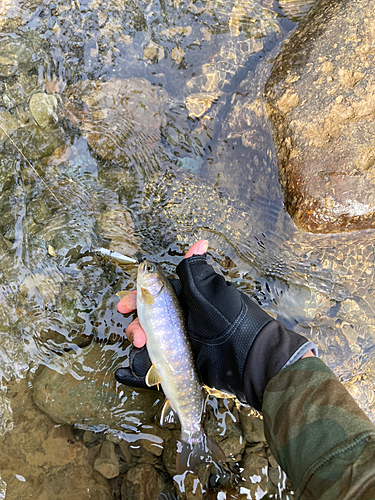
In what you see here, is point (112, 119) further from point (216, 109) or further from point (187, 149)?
point (216, 109)

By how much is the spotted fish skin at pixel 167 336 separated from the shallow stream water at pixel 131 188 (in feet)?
2.26

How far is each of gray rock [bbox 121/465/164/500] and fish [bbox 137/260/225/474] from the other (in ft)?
2.77

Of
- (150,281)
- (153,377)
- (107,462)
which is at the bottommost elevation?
(107,462)

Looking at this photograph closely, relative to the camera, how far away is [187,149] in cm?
372

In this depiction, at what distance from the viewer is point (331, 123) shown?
3.07m

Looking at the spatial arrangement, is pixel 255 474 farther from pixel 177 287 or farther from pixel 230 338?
pixel 177 287

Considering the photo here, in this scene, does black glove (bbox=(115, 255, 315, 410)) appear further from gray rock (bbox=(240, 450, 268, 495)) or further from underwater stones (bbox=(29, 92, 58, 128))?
underwater stones (bbox=(29, 92, 58, 128))

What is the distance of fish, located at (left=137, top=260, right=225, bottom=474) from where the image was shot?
2.91 m

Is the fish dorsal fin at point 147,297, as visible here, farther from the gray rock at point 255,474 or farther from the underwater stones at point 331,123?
the gray rock at point 255,474

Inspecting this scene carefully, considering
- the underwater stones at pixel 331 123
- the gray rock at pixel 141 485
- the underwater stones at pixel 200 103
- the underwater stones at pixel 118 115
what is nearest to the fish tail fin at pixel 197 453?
the gray rock at pixel 141 485

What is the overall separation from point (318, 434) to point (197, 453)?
183cm

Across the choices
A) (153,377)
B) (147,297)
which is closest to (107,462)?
(153,377)

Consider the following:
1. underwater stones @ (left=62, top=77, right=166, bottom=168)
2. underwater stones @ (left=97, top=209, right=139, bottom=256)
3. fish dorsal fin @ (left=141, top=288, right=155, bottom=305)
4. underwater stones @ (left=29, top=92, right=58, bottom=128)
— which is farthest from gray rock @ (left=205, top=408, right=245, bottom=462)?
underwater stones @ (left=29, top=92, right=58, bottom=128)

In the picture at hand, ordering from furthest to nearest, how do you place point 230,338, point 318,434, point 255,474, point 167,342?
1. point 255,474
2. point 167,342
3. point 230,338
4. point 318,434
